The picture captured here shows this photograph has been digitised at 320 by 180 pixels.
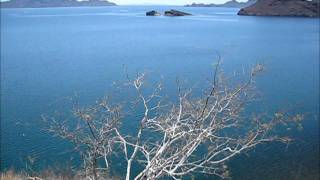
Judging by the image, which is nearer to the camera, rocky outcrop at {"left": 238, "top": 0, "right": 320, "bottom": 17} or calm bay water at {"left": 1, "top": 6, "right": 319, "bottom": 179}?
calm bay water at {"left": 1, "top": 6, "right": 319, "bottom": 179}

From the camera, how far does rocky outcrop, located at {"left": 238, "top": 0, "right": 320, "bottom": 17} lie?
140375 millimetres

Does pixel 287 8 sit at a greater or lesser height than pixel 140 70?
lesser

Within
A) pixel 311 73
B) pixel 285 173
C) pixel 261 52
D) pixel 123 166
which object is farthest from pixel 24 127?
pixel 261 52

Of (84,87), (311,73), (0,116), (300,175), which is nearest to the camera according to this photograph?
(300,175)

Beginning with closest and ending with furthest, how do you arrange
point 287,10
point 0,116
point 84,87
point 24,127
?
1. point 24,127
2. point 0,116
3. point 84,87
4. point 287,10

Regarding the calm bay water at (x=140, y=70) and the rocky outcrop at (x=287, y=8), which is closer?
the calm bay water at (x=140, y=70)

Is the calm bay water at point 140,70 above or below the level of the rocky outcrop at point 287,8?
above

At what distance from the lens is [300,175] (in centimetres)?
1842

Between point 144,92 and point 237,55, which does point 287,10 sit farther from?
point 144,92

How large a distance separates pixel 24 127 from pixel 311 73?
25.5 meters

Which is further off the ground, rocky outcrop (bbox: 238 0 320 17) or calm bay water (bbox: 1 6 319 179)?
calm bay water (bbox: 1 6 319 179)

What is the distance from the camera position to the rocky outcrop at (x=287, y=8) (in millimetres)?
140375

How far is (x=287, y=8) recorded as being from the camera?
14412cm

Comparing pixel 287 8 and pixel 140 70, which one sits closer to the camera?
pixel 140 70
